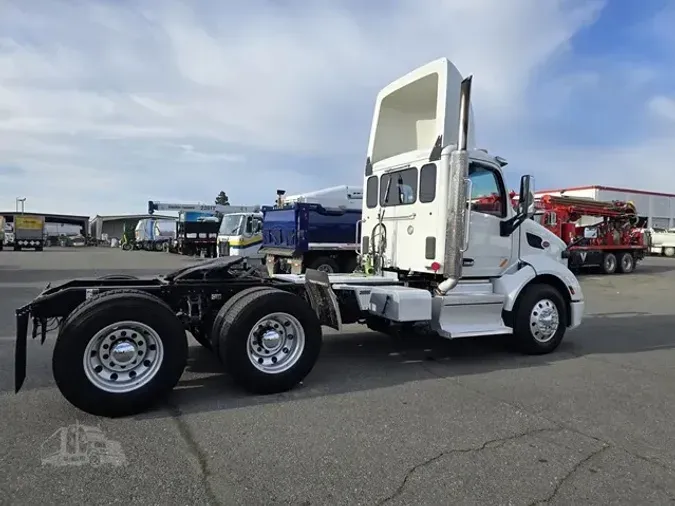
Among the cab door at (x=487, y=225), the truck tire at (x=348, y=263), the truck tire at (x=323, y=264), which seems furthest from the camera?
the truck tire at (x=348, y=263)

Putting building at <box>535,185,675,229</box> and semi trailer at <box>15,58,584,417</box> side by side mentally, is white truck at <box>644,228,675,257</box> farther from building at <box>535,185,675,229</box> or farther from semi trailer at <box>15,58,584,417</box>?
semi trailer at <box>15,58,584,417</box>

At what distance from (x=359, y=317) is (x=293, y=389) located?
1.67 metres

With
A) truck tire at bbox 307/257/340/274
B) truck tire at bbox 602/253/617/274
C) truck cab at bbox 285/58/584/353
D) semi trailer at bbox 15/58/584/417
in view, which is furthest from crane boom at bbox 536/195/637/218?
semi trailer at bbox 15/58/584/417

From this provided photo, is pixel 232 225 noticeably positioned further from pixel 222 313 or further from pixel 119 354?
pixel 119 354

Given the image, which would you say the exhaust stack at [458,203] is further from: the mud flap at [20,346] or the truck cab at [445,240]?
the mud flap at [20,346]

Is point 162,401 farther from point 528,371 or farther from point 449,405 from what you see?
point 528,371

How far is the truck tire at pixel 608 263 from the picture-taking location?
936 inches

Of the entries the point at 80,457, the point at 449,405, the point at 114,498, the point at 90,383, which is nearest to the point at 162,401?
the point at 90,383

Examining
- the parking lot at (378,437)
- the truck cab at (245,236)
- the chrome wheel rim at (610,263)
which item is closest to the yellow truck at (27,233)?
the truck cab at (245,236)

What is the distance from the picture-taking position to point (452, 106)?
7059 mm

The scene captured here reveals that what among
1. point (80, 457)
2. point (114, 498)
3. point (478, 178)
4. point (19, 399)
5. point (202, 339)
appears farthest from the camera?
point (478, 178)

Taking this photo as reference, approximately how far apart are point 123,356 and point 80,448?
3.17 ft

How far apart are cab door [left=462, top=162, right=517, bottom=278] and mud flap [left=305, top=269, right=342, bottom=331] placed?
86.3 inches

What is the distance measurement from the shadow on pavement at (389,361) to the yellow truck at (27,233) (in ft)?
145
